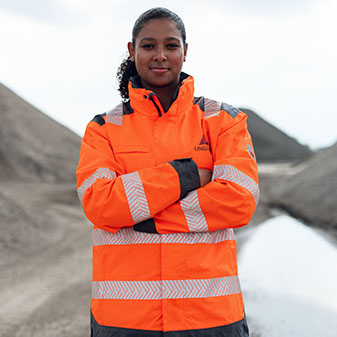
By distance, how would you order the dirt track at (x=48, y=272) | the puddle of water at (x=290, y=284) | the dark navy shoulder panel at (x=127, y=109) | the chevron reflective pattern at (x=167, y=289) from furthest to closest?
1. the dirt track at (x=48, y=272)
2. the puddle of water at (x=290, y=284)
3. the dark navy shoulder panel at (x=127, y=109)
4. the chevron reflective pattern at (x=167, y=289)

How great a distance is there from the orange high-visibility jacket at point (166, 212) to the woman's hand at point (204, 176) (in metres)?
0.03

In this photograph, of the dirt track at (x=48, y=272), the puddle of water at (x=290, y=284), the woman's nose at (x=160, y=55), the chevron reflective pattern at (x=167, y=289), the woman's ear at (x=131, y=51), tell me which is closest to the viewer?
A: the chevron reflective pattern at (x=167, y=289)

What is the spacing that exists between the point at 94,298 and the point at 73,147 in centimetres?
2222

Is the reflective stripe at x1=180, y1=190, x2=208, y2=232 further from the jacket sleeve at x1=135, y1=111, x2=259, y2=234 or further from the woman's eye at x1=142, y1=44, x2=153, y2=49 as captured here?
the woman's eye at x1=142, y1=44, x2=153, y2=49

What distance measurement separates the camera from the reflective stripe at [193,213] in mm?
1941

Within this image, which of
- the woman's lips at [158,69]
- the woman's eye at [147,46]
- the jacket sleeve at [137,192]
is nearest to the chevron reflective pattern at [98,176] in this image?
the jacket sleeve at [137,192]

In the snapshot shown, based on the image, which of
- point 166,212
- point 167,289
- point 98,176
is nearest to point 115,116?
point 98,176

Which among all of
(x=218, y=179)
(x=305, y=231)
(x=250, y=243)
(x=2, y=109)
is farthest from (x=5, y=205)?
(x=2, y=109)

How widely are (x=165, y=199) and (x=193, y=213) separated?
0.49 ft

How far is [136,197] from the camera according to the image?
6.48ft

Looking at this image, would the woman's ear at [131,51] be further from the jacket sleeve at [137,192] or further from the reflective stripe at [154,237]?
the reflective stripe at [154,237]

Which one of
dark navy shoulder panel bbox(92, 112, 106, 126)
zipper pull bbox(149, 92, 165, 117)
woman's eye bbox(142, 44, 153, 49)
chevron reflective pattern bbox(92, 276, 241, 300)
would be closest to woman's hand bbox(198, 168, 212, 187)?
zipper pull bbox(149, 92, 165, 117)

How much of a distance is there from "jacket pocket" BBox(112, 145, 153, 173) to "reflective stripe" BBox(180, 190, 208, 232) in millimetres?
253

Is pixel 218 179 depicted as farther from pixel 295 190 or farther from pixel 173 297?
pixel 295 190
